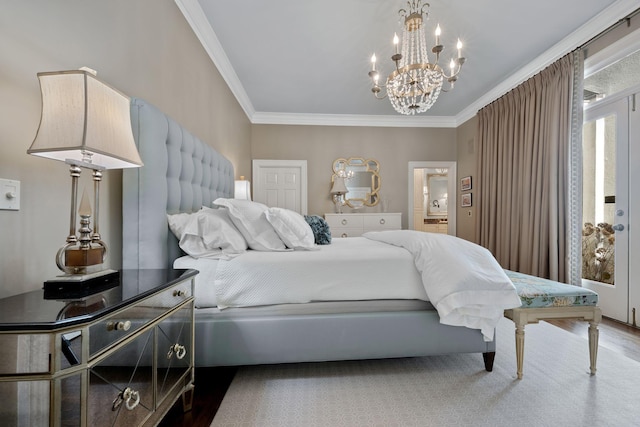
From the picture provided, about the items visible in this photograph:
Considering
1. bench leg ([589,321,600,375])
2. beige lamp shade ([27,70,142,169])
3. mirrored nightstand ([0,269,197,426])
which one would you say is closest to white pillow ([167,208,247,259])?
mirrored nightstand ([0,269,197,426])

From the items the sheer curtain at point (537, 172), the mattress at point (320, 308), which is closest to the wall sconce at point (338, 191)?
the sheer curtain at point (537, 172)

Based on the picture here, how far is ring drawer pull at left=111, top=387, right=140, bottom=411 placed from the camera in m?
0.91

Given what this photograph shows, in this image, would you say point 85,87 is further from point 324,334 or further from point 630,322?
point 630,322

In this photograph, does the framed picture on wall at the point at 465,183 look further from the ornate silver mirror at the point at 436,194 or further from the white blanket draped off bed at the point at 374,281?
the white blanket draped off bed at the point at 374,281

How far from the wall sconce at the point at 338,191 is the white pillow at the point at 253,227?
3.17m

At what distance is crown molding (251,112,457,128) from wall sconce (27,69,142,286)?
420 centimetres

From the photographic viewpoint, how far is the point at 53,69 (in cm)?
122

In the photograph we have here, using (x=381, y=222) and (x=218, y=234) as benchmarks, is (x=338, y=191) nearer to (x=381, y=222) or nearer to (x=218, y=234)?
(x=381, y=222)

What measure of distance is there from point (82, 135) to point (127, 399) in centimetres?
82

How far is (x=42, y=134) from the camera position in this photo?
0.91m

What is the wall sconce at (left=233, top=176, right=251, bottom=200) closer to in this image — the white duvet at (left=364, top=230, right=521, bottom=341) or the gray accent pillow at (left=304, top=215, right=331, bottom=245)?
the gray accent pillow at (left=304, top=215, right=331, bottom=245)

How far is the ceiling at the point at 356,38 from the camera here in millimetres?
2553

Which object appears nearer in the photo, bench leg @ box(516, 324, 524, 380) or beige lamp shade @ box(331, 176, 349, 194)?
bench leg @ box(516, 324, 524, 380)

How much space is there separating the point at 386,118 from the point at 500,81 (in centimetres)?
177
